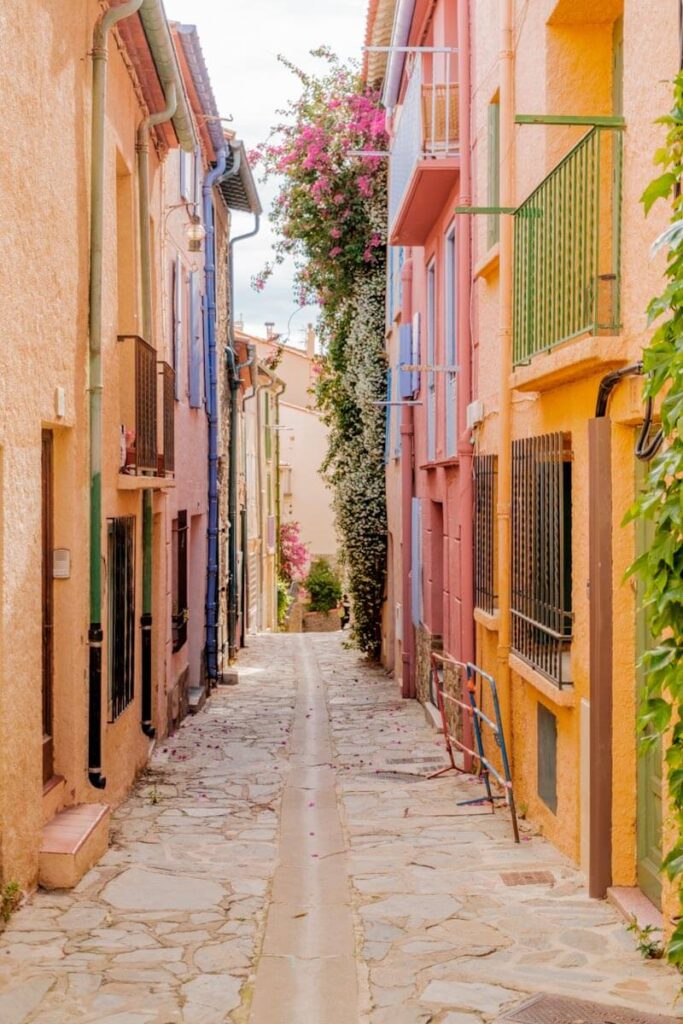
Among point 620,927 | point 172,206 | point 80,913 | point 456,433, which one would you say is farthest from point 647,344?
point 172,206

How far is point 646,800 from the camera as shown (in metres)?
6.11

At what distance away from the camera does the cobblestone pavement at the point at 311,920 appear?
5078 millimetres

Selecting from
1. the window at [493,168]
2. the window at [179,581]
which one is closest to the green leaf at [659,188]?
the window at [493,168]

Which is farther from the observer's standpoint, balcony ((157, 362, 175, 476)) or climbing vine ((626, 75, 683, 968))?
balcony ((157, 362, 175, 476))

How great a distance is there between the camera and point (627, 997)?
4973 mm

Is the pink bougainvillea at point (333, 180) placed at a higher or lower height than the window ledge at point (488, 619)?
higher

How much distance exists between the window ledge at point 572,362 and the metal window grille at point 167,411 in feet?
12.9

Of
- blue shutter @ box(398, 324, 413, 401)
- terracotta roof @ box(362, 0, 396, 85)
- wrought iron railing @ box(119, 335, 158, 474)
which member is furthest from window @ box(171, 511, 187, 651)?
terracotta roof @ box(362, 0, 396, 85)

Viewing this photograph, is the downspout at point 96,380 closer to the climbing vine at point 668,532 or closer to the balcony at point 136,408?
the balcony at point 136,408

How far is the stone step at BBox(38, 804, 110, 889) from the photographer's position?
6590 millimetres

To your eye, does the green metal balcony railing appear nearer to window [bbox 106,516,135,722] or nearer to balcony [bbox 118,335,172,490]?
balcony [bbox 118,335,172,490]

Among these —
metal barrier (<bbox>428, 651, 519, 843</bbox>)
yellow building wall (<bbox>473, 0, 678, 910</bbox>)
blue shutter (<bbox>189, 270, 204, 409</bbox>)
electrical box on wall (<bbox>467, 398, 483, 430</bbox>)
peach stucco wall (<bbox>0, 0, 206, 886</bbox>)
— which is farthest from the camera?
blue shutter (<bbox>189, 270, 204, 409</bbox>)

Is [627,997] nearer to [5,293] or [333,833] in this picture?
[333,833]

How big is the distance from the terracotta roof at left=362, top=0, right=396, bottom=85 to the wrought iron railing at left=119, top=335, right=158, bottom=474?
7818 mm
